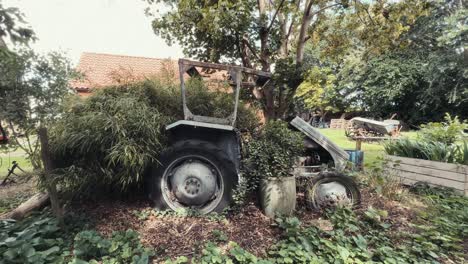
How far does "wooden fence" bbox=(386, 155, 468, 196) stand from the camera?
14.2 feet

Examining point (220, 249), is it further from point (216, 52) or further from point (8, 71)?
point (216, 52)

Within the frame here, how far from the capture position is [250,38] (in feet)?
19.3

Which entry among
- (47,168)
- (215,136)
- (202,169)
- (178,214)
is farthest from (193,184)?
(47,168)

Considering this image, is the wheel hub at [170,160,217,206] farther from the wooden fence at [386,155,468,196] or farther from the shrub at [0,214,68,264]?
the wooden fence at [386,155,468,196]

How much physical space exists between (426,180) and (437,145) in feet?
2.26

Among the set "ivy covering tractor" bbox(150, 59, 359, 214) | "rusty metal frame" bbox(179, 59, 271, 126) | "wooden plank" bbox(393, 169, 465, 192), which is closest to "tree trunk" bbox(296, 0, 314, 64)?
"rusty metal frame" bbox(179, 59, 271, 126)

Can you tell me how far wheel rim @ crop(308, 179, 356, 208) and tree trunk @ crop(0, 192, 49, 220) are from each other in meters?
3.60

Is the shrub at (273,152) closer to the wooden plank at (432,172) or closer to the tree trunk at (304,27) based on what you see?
the tree trunk at (304,27)

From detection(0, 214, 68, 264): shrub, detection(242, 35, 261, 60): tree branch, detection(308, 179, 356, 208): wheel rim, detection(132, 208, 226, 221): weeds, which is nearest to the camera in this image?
detection(0, 214, 68, 264): shrub

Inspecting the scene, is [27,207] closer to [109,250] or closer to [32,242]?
[32,242]

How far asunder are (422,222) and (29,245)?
4.36m

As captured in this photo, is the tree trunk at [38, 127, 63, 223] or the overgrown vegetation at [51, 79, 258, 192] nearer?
the tree trunk at [38, 127, 63, 223]

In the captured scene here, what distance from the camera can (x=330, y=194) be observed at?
3734 millimetres

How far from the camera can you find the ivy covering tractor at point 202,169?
11.3 ft
